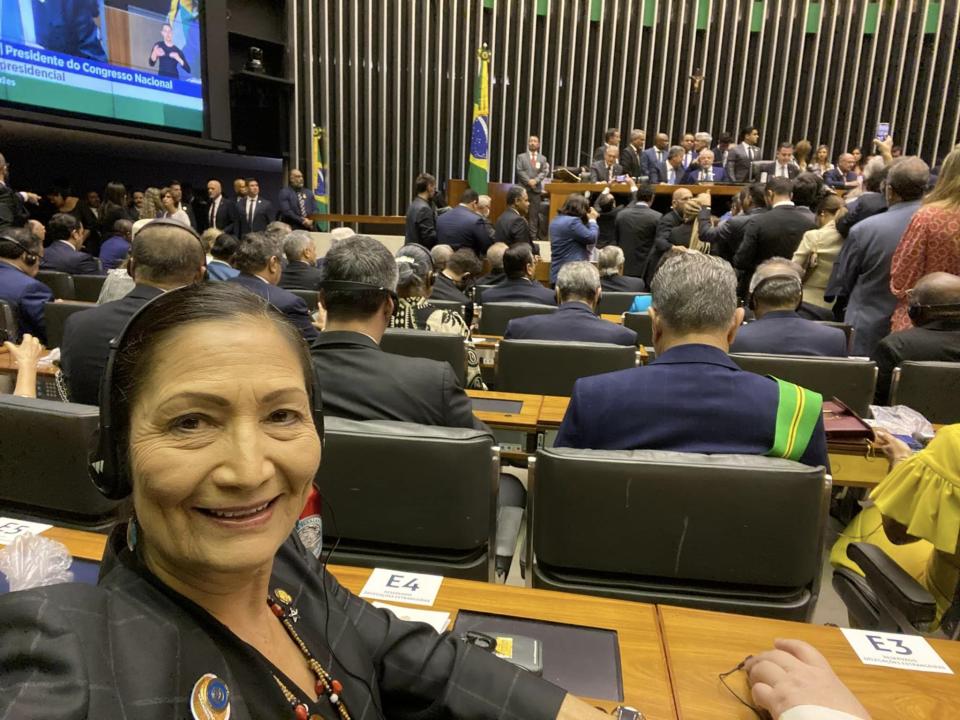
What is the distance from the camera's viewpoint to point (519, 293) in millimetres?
4371

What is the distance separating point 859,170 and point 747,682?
1011 centimetres

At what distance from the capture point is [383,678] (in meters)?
0.92

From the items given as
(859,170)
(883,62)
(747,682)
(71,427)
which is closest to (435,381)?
(71,427)

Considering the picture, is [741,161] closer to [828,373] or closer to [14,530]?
[828,373]

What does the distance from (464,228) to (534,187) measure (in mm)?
2641

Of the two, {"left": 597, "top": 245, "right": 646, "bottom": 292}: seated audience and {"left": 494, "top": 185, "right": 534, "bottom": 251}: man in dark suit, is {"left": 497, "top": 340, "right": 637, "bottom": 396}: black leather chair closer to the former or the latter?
{"left": 597, "top": 245, "right": 646, "bottom": 292}: seated audience

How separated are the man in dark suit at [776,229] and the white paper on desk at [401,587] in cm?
451

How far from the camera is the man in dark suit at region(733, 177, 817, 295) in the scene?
4895mm

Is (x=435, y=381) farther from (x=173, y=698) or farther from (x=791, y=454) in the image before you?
(x=173, y=698)

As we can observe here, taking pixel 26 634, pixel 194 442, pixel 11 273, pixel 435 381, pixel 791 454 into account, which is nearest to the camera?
pixel 26 634

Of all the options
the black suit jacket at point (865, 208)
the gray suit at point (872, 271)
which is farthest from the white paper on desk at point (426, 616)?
the black suit jacket at point (865, 208)

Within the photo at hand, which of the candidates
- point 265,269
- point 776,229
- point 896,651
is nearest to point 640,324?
point 776,229

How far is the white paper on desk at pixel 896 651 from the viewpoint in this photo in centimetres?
102

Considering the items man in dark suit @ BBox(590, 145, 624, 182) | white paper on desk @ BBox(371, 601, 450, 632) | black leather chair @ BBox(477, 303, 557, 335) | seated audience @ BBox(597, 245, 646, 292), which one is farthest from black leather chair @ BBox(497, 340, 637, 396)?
man in dark suit @ BBox(590, 145, 624, 182)
